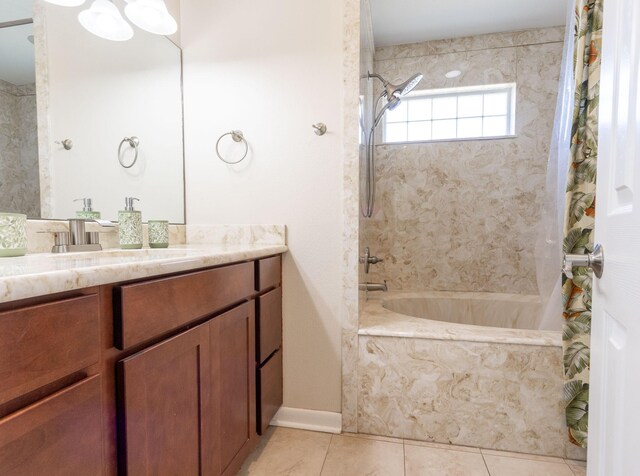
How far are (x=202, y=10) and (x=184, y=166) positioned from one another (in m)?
0.77

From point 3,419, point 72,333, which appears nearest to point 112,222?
point 72,333

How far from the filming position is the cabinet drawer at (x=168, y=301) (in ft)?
2.31

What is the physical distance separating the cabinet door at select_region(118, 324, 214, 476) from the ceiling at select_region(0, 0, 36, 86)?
3.16 ft

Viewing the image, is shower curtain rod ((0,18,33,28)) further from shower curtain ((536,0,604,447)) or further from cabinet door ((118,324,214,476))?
shower curtain ((536,0,604,447))

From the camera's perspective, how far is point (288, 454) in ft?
4.89

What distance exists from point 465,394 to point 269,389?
853mm

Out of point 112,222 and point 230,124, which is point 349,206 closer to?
point 230,124

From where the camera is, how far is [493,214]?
8.46 feet

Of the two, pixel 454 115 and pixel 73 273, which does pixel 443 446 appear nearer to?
pixel 73 273

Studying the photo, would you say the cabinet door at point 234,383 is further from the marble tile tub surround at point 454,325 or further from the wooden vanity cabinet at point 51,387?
the marble tile tub surround at point 454,325

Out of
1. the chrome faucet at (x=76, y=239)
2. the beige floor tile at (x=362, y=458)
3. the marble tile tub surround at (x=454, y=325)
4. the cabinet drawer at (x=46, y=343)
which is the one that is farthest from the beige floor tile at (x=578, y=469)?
the chrome faucet at (x=76, y=239)

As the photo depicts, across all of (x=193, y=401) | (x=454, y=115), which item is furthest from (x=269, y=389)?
(x=454, y=115)

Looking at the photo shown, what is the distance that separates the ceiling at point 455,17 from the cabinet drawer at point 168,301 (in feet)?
6.80

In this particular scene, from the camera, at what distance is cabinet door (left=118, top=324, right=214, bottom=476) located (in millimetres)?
722
